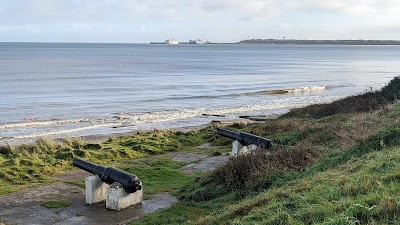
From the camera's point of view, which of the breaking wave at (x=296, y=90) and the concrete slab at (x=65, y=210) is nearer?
the concrete slab at (x=65, y=210)

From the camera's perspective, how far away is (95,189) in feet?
39.0

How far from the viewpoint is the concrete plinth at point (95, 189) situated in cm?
1182

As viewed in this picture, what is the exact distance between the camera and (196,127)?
29766mm

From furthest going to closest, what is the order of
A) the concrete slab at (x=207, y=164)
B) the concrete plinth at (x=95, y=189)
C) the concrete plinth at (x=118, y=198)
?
1. the concrete slab at (x=207, y=164)
2. the concrete plinth at (x=95, y=189)
3. the concrete plinth at (x=118, y=198)

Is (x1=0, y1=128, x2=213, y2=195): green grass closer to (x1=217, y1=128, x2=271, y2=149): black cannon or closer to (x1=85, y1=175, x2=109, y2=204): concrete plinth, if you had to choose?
(x1=85, y1=175, x2=109, y2=204): concrete plinth

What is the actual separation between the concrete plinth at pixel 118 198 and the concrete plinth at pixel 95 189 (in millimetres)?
557

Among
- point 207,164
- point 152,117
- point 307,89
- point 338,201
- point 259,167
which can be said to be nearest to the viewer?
point 338,201

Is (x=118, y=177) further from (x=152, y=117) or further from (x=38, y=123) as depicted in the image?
(x=152, y=117)

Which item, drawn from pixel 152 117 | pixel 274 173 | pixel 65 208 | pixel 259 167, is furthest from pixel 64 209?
pixel 152 117

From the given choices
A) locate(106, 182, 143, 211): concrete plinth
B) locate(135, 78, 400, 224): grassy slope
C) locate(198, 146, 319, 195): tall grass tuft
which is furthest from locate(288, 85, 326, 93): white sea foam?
locate(106, 182, 143, 211): concrete plinth

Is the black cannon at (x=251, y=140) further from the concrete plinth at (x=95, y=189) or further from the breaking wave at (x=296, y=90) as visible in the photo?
the breaking wave at (x=296, y=90)

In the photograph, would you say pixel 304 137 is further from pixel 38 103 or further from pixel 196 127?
pixel 38 103

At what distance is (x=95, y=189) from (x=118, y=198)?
0.92 meters

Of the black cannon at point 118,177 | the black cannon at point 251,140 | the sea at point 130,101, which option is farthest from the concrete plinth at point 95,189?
the sea at point 130,101
